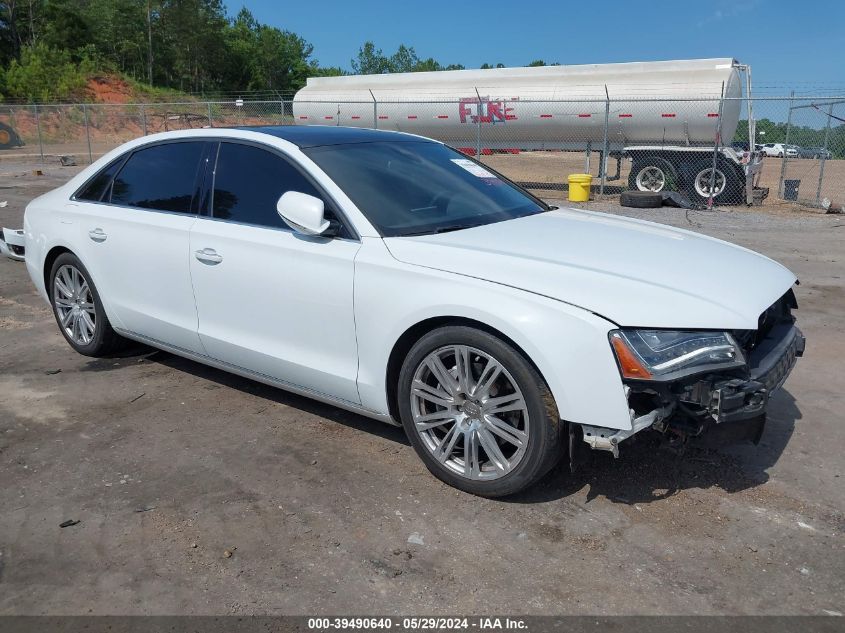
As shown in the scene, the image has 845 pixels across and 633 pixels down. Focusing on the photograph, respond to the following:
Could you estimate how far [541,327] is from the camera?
9.69 feet

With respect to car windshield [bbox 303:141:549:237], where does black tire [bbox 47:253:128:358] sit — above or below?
below

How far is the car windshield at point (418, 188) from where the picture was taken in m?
3.75

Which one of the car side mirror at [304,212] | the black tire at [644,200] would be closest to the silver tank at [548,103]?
the black tire at [644,200]

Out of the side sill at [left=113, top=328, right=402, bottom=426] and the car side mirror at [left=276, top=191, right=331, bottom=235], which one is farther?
the side sill at [left=113, top=328, right=402, bottom=426]

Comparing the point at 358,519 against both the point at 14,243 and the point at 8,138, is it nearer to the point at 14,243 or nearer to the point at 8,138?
the point at 14,243

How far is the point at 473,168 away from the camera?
4602 mm

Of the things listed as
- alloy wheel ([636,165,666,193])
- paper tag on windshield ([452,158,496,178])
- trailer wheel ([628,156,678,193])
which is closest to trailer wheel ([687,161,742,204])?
trailer wheel ([628,156,678,193])

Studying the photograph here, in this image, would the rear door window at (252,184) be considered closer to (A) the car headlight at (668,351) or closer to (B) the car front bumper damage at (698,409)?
(A) the car headlight at (668,351)

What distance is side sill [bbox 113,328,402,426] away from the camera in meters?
3.70

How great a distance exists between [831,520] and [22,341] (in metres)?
5.69

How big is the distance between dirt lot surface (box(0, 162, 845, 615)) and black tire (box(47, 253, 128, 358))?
0.53 meters

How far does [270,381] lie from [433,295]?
4.37ft

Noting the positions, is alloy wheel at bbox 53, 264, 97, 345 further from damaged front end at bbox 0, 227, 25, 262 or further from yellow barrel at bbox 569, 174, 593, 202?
yellow barrel at bbox 569, 174, 593, 202

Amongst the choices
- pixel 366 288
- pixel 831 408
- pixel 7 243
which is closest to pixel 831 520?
pixel 831 408
